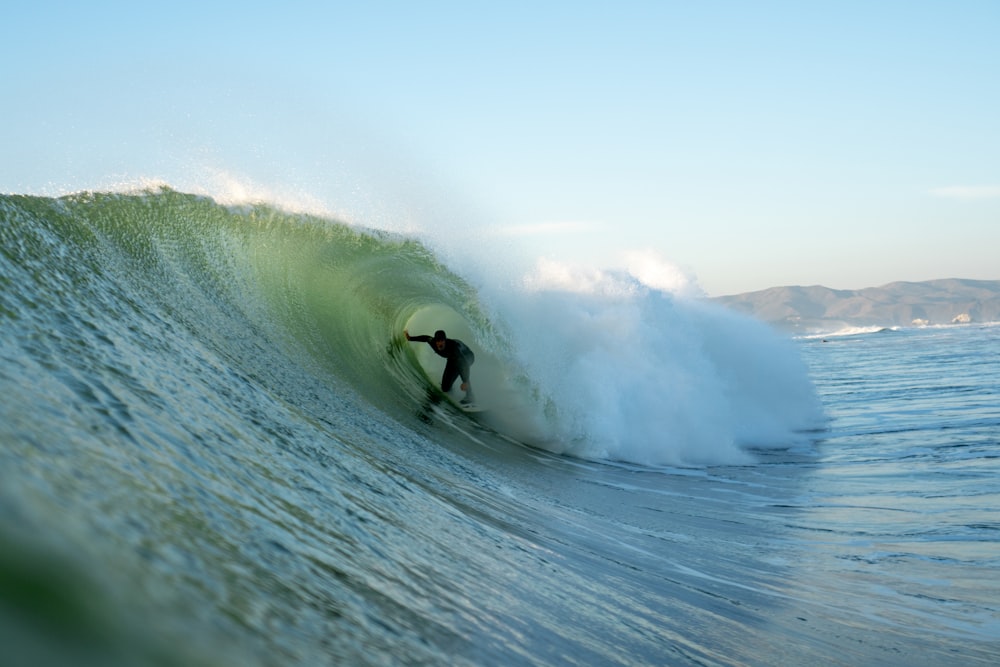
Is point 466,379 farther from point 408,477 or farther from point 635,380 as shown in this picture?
point 408,477

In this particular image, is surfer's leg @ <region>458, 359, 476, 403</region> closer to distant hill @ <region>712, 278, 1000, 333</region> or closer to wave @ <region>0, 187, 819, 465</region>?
wave @ <region>0, 187, 819, 465</region>

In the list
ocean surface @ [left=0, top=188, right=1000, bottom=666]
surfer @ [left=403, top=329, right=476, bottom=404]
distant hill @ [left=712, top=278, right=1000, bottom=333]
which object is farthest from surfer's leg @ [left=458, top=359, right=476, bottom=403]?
distant hill @ [left=712, top=278, right=1000, bottom=333]

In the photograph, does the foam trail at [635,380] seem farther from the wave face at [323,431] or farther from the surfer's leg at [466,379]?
the surfer's leg at [466,379]

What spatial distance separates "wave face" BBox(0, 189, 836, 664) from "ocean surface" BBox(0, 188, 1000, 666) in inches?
0.7

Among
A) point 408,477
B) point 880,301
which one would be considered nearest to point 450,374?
point 408,477

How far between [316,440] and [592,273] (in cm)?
880

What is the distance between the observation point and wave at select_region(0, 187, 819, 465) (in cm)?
636

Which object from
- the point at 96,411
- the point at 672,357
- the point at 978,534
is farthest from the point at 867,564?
the point at 672,357

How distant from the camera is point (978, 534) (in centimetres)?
526

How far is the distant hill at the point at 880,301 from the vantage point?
130625mm

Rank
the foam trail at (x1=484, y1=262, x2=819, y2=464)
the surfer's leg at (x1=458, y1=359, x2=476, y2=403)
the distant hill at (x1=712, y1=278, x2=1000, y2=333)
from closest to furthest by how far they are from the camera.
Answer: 1. the foam trail at (x1=484, y1=262, x2=819, y2=464)
2. the surfer's leg at (x1=458, y1=359, x2=476, y2=403)
3. the distant hill at (x1=712, y1=278, x2=1000, y2=333)

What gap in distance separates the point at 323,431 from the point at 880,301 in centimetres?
17048

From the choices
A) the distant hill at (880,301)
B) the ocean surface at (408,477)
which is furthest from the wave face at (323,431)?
the distant hill at (880,301)

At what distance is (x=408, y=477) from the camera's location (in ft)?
16.1
